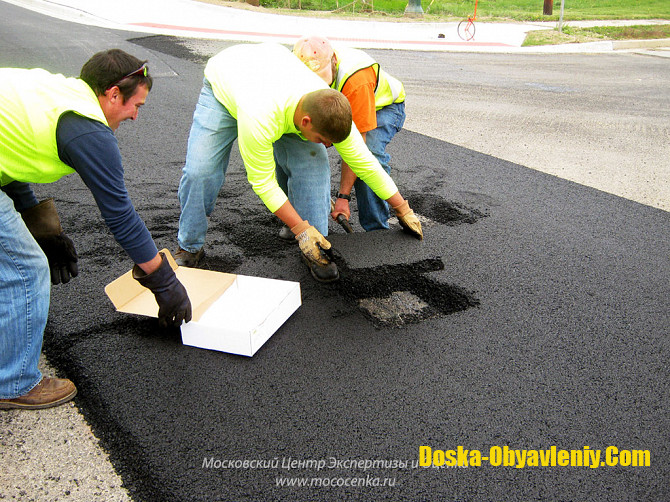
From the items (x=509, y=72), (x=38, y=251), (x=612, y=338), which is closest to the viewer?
(x=38, y=251)

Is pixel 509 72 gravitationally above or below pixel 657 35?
below

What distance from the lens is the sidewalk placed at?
12.7 metres

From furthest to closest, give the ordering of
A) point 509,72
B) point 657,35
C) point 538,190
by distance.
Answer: point 657,35
point 509,72
point 538,190

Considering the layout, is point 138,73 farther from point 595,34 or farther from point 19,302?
point 595,34

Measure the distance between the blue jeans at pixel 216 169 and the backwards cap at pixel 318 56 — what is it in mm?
386

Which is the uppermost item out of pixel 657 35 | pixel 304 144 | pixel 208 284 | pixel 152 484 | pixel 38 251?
pixel 657 35

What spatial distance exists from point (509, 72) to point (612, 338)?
8440 mm

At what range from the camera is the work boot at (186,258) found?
3.36 m

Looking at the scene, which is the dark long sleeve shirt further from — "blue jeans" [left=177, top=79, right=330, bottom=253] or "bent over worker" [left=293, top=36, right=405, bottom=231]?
"bent over worker" [left=293, top=36, right=405, bottom=231]

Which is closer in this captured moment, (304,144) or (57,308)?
(57,308)

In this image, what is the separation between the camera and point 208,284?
3027 mm

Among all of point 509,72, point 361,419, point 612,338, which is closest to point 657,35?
point 509,72

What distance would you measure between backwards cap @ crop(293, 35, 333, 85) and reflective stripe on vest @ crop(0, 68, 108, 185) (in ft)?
4.49

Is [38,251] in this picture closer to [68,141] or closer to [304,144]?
[68,141]
